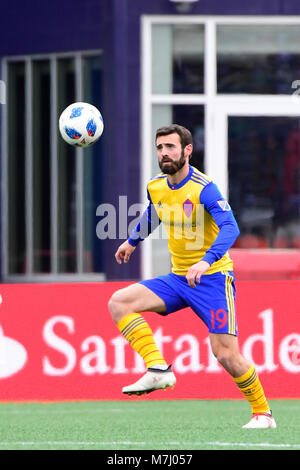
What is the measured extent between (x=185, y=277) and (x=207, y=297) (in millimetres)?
228

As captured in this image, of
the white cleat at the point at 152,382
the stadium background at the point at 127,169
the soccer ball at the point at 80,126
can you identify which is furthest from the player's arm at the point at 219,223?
the stadium background at the point at 127,169

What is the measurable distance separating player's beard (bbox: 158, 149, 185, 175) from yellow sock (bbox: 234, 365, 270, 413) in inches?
58.1

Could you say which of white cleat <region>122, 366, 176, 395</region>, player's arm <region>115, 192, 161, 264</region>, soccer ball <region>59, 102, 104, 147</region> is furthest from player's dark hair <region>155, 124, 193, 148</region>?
white cleat <region>122, 366, 176, 395</region>

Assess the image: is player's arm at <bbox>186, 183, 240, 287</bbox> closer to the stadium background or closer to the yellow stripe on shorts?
the yellow stripe on shorts

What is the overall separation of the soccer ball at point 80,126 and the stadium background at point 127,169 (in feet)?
8.31

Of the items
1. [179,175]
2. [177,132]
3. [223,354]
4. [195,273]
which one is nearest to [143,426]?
[223,354]

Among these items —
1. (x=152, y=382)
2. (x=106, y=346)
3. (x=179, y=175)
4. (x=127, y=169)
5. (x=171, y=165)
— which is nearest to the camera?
(x=152, y=382)

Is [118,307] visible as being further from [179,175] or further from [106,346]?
[106,346]

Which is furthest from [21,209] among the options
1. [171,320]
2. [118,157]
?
[171,320]

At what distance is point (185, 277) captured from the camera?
7852 millimetres

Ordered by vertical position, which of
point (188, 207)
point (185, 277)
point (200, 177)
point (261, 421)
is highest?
point (200, 177)

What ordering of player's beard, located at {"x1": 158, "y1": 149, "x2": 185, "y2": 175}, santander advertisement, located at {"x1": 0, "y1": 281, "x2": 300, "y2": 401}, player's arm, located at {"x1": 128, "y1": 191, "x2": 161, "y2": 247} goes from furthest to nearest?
santander advertisement, located at {"x1": 0, "y1": 281, "x2": 300, "y2": 401} < player's arm, located at {"x1": 128, "y1": 191, "x2": 161, "y2": 247} < player's beard, located at {"x1": 158, "y1": 149, "x2": 185, "y2": 175}

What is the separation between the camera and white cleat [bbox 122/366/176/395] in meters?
7.39

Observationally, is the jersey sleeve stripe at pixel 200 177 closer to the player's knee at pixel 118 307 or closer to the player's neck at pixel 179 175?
the player's neck at pixel 179 175
